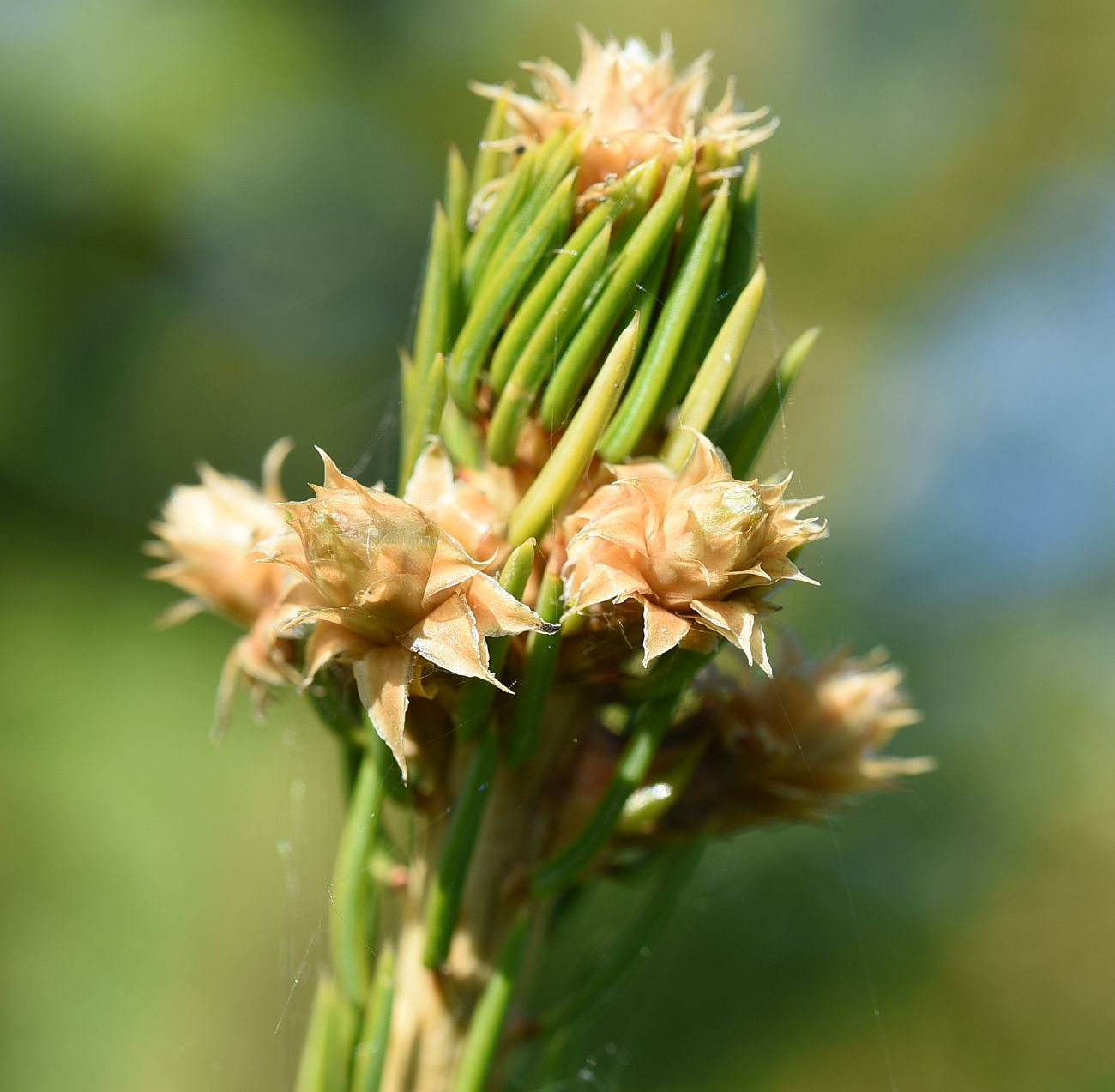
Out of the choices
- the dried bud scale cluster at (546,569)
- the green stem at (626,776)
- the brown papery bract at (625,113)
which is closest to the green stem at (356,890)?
the dried bud scale cluster at (546,569)

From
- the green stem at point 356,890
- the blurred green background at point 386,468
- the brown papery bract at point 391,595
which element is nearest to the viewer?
the brown papery bract at point 391,595

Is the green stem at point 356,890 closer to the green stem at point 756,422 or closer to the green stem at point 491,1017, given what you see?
the green stem at point 491,1017

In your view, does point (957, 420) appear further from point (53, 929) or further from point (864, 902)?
point (53, 929)

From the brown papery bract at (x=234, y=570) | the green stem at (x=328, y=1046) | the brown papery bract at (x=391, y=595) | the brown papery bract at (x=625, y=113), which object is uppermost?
the brown papery bract at (x=625, y=113)

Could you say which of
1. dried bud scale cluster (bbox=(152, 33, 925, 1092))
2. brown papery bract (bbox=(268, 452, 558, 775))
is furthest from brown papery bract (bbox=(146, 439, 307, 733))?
brown papery bract (bbox=(268, 452, 558, 775))

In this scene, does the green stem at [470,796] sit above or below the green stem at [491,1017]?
Result: above

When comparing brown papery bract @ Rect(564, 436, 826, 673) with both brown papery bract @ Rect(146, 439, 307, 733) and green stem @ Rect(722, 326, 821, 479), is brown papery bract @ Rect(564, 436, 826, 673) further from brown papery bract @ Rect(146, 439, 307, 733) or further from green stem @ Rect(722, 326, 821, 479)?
brown papery bract @ Rect(146, 439, 307, 733)
